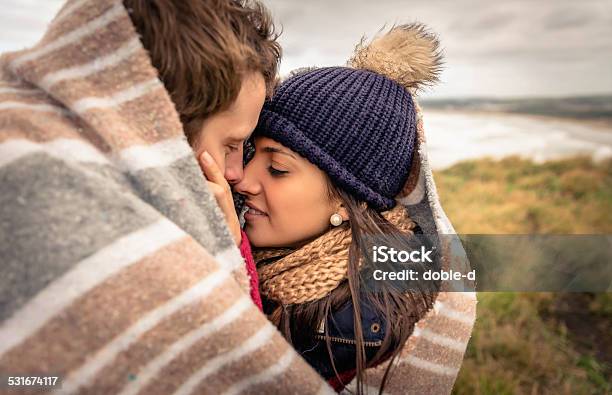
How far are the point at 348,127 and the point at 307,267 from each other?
0.49m

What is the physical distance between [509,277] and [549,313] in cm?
61

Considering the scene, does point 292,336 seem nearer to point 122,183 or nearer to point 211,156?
point 211,156

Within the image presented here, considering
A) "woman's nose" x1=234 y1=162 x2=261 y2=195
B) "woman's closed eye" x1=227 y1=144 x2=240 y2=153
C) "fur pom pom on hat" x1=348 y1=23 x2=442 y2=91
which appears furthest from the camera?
"fur pom pom on hat" x1=348 y1=23 x2=442 y2=91

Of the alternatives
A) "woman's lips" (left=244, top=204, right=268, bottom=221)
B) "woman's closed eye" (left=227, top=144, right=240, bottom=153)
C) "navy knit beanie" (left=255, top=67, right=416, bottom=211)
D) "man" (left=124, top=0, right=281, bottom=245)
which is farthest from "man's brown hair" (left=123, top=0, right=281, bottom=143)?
"woman's lips" (left=244, top=204, right=268, bottom=221)

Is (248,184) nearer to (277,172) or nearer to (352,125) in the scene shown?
(277,172)

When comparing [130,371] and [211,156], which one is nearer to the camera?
[130,371]

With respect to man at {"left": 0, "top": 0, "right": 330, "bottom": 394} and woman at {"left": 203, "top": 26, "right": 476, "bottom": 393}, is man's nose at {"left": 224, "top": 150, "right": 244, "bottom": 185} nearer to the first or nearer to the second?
woman at {"left": 203, "top": 26, "right": 476, "bottom": 393}

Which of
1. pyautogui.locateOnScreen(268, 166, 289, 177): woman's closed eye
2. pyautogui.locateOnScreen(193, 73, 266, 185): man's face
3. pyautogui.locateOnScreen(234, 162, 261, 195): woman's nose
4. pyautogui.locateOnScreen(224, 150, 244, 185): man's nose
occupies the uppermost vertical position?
pyautogui.locateOnScreen(193, 73, 266, 185): man's face

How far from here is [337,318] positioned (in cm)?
160

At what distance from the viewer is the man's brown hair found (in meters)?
1.11

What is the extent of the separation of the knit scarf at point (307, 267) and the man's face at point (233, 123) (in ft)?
1.52

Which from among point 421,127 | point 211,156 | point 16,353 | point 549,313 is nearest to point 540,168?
point 549,313

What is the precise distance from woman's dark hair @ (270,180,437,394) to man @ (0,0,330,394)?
42 cm

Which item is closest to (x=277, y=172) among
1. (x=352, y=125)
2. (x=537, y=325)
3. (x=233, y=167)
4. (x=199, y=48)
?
(x=233, y=167)
